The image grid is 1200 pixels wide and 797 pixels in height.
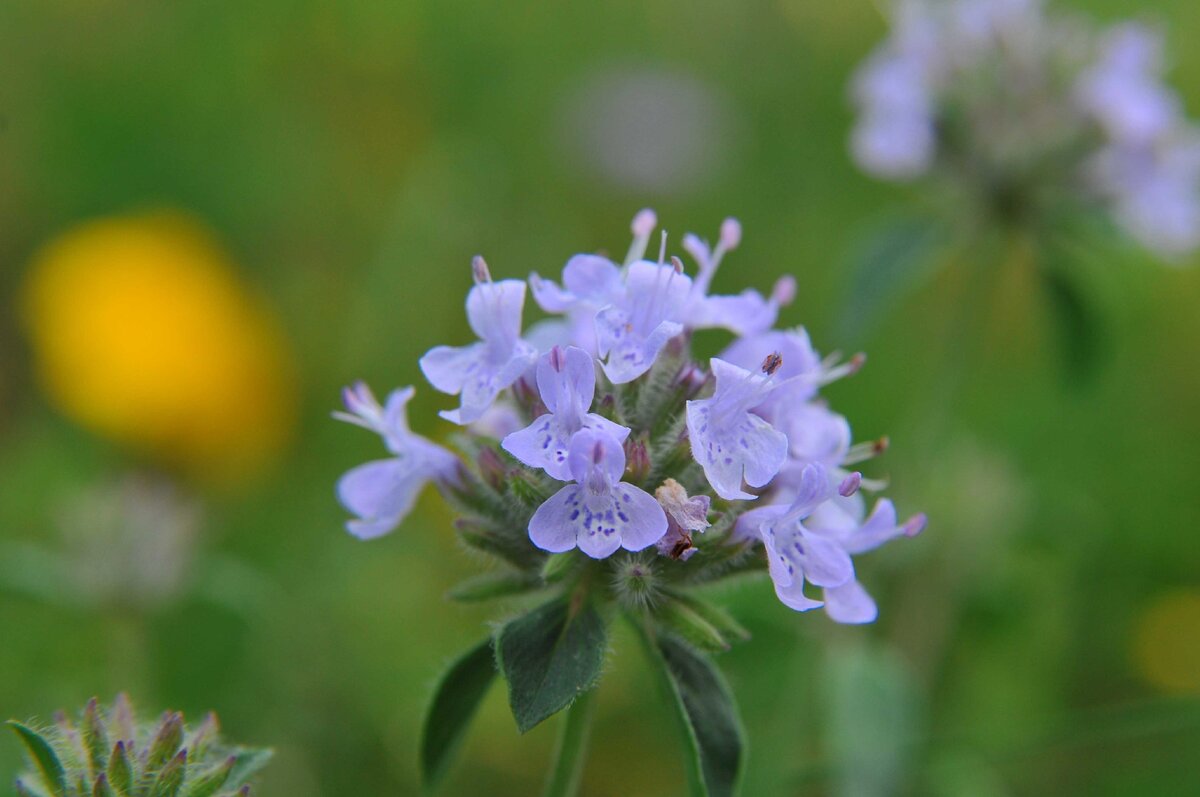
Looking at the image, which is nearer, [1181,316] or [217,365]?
[217,365]

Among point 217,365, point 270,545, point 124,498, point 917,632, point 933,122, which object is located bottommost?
point 917,632

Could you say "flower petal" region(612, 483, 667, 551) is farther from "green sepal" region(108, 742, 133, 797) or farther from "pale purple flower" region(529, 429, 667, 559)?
"green sepal" region(108, 742, 133, 797)

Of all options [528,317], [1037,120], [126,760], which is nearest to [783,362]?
[126,760]

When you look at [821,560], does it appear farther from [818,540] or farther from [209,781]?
[209,781]

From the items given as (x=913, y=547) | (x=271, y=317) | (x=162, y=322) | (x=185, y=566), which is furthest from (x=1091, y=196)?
(x=162, y=322)

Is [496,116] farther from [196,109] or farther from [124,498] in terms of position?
[124,498]

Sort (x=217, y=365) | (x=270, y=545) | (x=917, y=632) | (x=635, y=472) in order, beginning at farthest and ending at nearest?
(x=217, y=365)
(x=270, y=545)
(x=917, y=632)
(x=635, y=472)

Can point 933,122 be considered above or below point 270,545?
above

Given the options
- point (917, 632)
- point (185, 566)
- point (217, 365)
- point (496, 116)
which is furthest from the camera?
point (496, 116)
